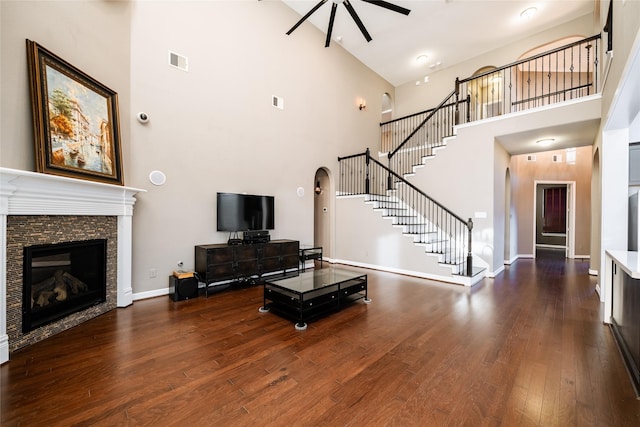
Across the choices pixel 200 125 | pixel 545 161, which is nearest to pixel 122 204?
pixel 200 125

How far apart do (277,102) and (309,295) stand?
4240 mm

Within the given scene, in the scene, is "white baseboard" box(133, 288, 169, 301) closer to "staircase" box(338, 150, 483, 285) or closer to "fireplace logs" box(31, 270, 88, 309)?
"fireplace logs" box(31, 270, 88, 309)

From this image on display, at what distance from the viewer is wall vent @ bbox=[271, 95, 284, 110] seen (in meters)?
5.61

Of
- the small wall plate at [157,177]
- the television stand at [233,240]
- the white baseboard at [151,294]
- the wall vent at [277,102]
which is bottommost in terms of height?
the white baseboard at [151,294]

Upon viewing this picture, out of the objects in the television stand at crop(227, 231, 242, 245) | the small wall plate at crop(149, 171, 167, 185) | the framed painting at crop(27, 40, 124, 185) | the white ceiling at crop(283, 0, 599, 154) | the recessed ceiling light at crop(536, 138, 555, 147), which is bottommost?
the television stand at crop(227, 231, 242, 245)

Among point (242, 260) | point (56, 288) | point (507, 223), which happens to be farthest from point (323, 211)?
point (56, 288)

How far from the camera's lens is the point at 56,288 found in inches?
114

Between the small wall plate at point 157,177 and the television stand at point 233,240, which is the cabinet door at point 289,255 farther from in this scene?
the small wall plate at point 157,177

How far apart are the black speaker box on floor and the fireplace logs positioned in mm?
987

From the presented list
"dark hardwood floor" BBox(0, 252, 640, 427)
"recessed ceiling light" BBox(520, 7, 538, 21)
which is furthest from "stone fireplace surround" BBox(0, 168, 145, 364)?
"recessed ceiling light" BBox(520, 7, 538, 21)

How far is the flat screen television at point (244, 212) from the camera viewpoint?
15.3ft

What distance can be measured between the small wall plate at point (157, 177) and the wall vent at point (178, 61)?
1726mm

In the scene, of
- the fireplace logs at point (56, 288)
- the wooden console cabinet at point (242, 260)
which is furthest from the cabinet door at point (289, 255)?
the fireplace logs at point (56, 288)

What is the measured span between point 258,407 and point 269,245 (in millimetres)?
3304
